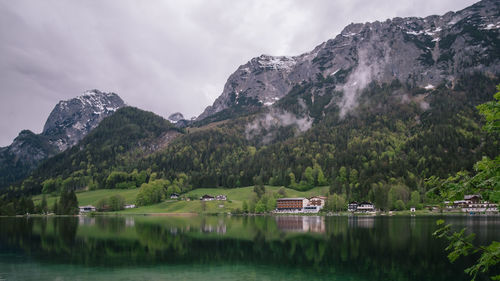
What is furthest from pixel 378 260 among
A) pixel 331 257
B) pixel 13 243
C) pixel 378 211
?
pixel 378 211

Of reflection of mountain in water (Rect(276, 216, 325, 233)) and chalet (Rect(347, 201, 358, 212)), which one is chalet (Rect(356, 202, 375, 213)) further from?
reflection of mountain in water (Rect(276, 216, 325, 233))

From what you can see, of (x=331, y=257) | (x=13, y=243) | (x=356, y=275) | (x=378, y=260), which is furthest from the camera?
(x=13, y=243)

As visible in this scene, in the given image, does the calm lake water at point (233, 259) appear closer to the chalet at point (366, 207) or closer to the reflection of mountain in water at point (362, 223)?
the reflection of mountain in water at point (362, 223)

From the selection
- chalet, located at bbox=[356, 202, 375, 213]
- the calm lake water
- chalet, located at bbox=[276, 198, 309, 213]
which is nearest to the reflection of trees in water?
the calm lake water

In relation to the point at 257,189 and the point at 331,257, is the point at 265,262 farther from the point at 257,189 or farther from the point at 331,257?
the point at 257,189

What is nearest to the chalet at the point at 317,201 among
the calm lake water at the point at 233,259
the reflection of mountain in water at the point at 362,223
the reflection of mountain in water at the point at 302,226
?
the reflection of mountain in water at the point at 362,223

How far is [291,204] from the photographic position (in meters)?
184

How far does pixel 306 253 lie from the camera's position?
45.2 meters

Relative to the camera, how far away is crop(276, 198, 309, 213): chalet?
18206 cm

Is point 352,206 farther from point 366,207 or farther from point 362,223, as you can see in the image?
point 362,223

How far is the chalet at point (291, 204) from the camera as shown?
182062 mm

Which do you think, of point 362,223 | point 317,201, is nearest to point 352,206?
point 317,201

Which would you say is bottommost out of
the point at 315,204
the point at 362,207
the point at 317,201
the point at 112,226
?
the point at 315,204

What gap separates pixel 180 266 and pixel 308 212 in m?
144
